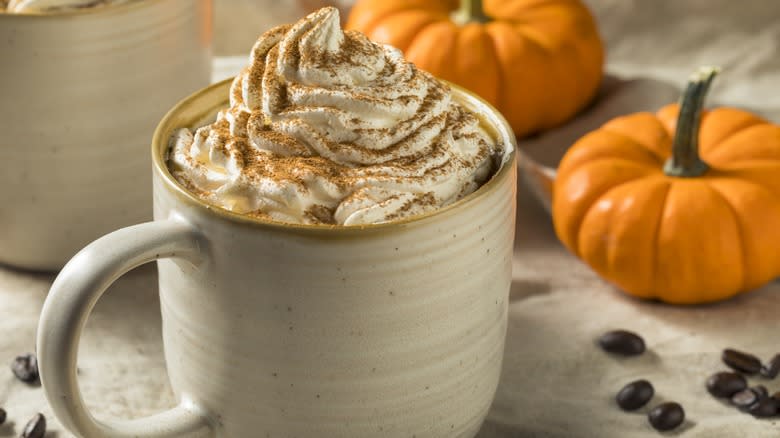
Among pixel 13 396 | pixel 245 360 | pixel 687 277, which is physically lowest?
pixel 13 396

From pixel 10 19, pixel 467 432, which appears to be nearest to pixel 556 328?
pixel 467 432

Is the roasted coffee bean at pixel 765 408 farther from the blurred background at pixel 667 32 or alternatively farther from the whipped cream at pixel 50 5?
the blurred background at pixel 667 32

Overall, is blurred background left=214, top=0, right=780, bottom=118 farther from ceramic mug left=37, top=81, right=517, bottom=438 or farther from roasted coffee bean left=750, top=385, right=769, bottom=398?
ceramic mug left=37, top=81, right=517, bottom=438

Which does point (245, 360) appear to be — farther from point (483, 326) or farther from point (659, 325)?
point (659, 325)

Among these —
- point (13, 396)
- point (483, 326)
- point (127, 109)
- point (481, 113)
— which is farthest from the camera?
point (127, 109)

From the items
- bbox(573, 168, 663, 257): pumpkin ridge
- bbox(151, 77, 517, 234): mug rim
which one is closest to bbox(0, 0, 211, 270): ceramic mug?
bbox(151, 77, 517, 234): mug rim

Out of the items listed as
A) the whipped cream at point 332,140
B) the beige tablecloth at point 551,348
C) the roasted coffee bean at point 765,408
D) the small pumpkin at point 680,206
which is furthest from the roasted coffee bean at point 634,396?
the whipped cream at point 332,140

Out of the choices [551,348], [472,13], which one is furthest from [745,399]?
[472,13]

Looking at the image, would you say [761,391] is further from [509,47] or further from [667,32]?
[667,32]
